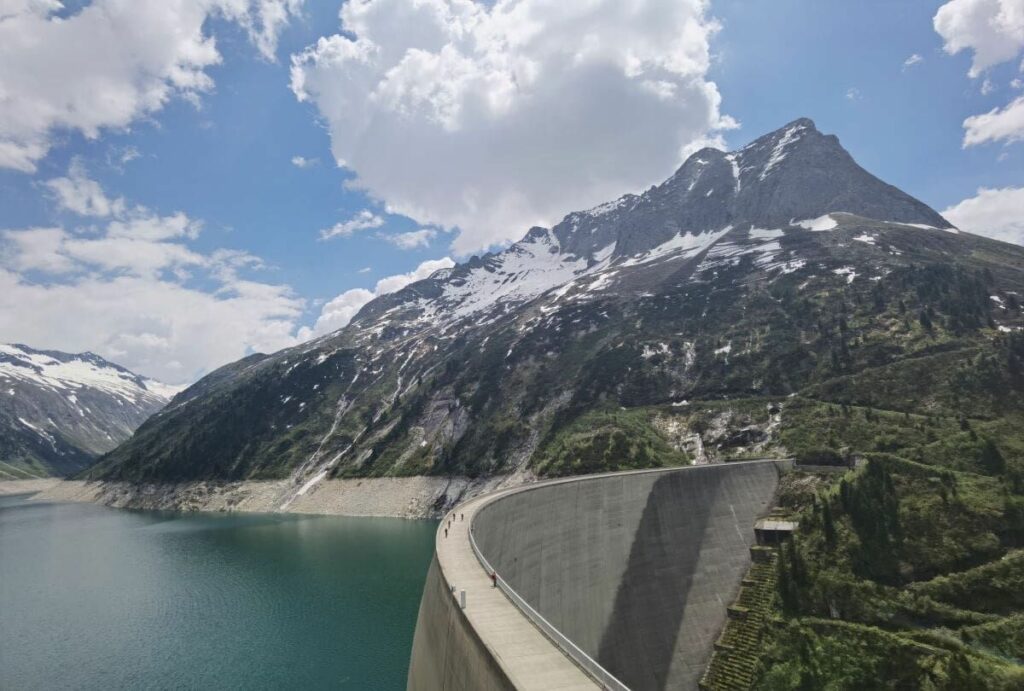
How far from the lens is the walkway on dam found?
16.0m

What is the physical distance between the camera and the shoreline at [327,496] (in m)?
131

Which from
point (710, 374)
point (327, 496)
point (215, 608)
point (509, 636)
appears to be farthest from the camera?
point (327, 496)

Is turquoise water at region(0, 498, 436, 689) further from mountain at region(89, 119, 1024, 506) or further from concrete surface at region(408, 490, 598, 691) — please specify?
mountain at region(89, 119, 1024, 506)

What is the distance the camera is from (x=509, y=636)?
19500 millimetres

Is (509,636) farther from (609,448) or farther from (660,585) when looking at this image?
(609,448)

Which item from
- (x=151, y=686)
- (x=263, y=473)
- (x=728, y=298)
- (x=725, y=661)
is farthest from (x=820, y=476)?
(x=263, y=473)

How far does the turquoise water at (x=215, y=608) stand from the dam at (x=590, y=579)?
53.6ft

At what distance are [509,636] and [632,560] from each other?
116 feet

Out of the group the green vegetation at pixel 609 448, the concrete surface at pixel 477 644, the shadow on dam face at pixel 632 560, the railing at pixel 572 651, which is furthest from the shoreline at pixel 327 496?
the railing at pixel 572 651

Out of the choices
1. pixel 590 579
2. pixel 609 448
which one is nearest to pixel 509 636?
pixel 590 579

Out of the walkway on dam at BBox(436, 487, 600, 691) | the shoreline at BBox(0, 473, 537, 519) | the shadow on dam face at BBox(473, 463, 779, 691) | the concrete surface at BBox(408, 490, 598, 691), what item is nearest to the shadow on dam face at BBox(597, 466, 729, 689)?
the shadow on dam face at BBox(473, 463, 779, 691)

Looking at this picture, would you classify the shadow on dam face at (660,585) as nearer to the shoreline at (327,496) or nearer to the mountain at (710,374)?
the mountain at (710,374)

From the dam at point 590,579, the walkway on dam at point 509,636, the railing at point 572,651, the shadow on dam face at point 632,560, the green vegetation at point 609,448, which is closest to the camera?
the railing at point 572,651

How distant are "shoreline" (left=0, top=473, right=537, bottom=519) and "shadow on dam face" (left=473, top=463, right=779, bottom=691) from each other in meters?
57.3
